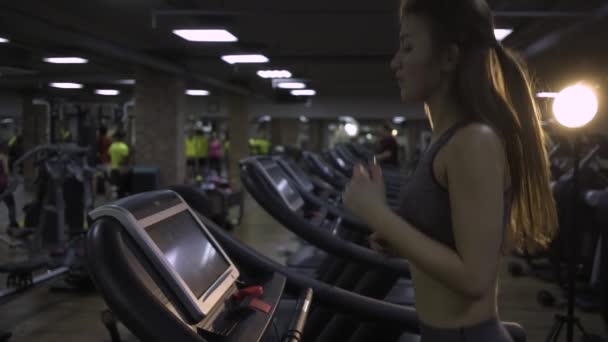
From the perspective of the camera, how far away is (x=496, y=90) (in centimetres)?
104

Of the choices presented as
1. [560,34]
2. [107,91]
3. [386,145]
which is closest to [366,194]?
[560,34]

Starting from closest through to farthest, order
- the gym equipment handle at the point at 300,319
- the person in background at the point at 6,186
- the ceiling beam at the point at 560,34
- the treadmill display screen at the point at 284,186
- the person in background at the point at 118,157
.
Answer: the gym equipment handle at the point at 300,319, the treadmill display screen at the point at 284,186, the person in background at the point at 6,186, the ceiling beam at the point at 560,34, the person in background at the point at 118,157

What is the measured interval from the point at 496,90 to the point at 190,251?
830 mm

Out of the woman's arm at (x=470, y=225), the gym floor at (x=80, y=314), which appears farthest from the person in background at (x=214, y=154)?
the woman's arm at (x=470, y=225)

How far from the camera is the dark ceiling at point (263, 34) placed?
6676 millimetres

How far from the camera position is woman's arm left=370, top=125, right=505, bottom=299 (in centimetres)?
92

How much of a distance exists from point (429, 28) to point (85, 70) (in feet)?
41.5

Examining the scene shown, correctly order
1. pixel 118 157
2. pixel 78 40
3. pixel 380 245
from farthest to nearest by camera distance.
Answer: pixel 118 157, pixel 78 40, pixel 380 245

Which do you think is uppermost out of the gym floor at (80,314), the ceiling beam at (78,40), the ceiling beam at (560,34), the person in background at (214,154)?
the ceiling beam at (560,34)

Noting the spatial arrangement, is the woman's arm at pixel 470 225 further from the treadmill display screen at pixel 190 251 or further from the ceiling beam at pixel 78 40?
the ceiling beam at pixel 78 40

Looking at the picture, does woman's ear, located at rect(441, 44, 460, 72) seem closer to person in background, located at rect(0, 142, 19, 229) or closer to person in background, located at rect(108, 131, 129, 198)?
person in background, located at rect(0, 142, 19, 229)

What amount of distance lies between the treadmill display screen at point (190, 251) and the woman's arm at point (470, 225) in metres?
0.57

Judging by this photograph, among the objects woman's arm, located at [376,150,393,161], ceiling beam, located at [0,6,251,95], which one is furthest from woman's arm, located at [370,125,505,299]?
woman's arm, located at [376,150,393,161]

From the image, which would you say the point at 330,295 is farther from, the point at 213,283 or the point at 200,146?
the point at 200,146
